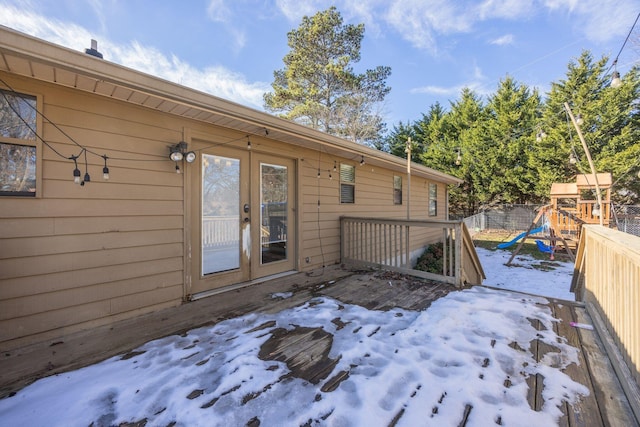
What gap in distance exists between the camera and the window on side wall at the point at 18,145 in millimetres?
2094

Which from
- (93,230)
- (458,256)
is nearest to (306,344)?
(93,230)

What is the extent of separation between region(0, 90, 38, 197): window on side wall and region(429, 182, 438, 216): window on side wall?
9732mm

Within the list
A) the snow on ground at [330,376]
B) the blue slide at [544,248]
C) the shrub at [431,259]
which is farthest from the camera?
the blue slide at [544,248]

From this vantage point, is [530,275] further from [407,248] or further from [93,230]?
[93,230]

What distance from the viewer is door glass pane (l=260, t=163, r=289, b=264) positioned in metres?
3.95

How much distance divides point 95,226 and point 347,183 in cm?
417

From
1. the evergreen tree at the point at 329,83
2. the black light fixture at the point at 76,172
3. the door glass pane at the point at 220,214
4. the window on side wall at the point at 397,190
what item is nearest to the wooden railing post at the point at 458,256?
the door glass pane at the point at 220,214

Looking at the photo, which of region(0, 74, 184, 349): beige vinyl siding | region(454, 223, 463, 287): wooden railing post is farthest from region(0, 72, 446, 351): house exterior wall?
region(454, 223, 463, 287): wooden railing post

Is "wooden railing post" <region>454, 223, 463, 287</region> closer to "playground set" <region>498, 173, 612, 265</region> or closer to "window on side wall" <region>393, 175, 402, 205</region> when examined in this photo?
"window on side wall" <region>393, 175, 402, 205</region>

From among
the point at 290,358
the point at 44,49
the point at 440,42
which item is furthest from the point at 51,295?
the point at 440,42

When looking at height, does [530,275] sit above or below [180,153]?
below

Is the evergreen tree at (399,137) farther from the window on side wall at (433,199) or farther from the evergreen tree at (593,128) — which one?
the window on side wall at (433,199)

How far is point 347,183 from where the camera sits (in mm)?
5672

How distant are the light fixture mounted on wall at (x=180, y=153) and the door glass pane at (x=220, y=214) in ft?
0.95
